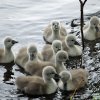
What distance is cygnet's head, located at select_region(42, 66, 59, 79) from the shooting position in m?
9.17

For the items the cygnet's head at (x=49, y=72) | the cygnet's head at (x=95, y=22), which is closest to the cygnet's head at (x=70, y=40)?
the cygnet's head at (x=95, y=22)

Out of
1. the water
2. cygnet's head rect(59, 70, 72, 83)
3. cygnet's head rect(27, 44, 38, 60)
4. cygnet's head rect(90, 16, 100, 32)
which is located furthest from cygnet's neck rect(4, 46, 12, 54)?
cygnet's head rect(90, 16, 100, 32)

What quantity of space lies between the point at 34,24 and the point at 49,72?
3.91 meters

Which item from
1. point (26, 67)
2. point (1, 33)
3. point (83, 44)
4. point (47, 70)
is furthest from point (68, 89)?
point (1, 33)

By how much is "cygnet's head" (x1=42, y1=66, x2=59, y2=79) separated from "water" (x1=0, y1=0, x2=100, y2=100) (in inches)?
14.0

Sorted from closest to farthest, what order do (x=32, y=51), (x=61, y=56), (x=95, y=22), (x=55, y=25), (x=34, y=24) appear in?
(x=61, y=56) < (x=32, y=51) < (x=55, y=25) < (x=95, y=22) < (x=34, y=24)

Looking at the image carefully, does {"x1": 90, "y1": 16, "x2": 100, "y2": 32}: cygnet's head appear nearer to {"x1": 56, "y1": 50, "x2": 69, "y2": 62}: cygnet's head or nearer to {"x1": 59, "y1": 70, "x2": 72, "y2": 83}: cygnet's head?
{"x1": 56, "y1": 50, "x2": 69, "y2": 62}: cygnet's head

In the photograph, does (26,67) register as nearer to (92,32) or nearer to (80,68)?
(80,68)

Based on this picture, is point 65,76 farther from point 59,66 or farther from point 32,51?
point 32,51

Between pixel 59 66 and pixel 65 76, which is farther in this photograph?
pixel 59 66

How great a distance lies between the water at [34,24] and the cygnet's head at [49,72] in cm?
36

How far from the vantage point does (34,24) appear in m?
12.9

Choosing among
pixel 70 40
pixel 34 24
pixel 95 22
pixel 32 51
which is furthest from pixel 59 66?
pixel 34 24

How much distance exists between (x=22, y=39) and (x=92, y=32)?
1701mm
